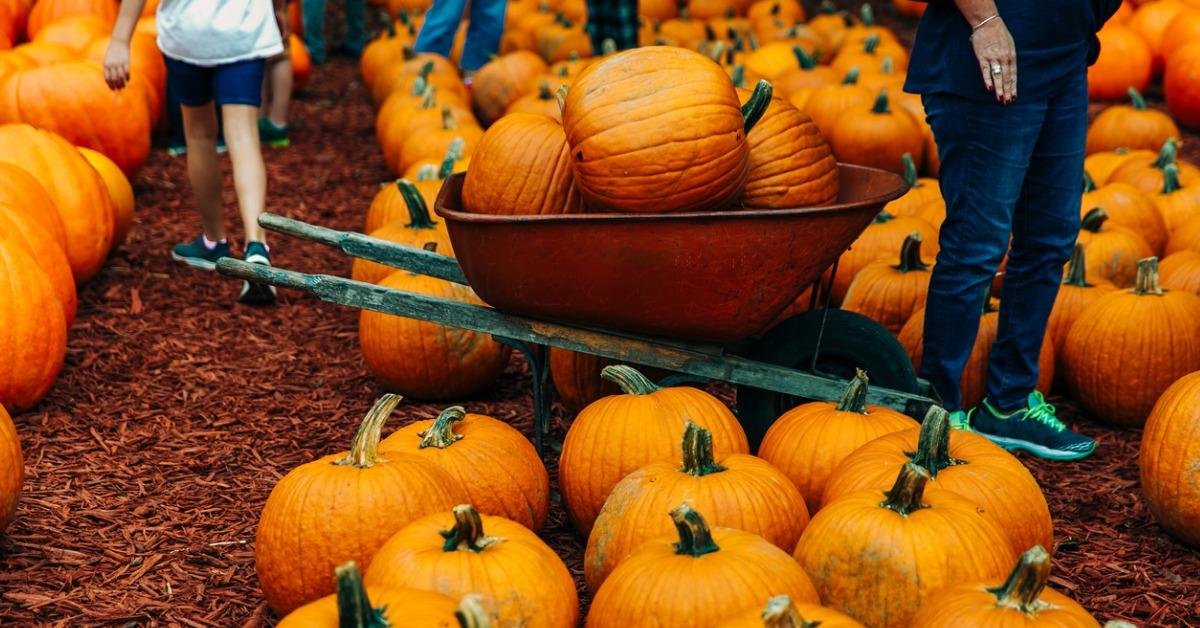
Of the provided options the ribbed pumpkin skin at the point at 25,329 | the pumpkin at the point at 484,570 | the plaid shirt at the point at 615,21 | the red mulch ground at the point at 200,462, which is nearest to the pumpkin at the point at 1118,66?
the plaid shirt at the point at 615,21

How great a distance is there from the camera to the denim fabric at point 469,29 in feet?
28.4

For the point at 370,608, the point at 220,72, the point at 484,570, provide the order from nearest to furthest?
the point at 370,608, the point at 484,570, the point at 220,72

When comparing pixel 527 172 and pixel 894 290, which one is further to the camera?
pixel 894 290

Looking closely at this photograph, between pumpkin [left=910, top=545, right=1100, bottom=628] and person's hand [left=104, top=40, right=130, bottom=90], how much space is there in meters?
4.22

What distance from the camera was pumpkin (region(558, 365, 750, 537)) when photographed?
307 cm

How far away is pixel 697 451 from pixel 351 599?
3.31 ft

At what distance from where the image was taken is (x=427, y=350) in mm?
4145

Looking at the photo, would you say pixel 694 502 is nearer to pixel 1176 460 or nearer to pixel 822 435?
pixel 822 435

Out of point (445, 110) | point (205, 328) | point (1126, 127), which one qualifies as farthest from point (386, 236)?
point (1126, 127)

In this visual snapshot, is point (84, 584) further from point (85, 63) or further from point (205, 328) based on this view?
point (85, 63)

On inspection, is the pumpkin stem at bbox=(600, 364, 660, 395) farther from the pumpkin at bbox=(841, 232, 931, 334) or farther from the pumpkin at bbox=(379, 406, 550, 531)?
the pumpkin at bbox=(841, 232, 931, 334)

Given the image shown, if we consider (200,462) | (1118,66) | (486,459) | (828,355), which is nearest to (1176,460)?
(828,355)

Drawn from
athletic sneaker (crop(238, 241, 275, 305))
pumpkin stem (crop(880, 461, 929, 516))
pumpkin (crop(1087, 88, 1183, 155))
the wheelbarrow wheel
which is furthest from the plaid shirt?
pumpkin stem (crop(880, 461, 929, 516))

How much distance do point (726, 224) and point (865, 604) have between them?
1110 millimetres
